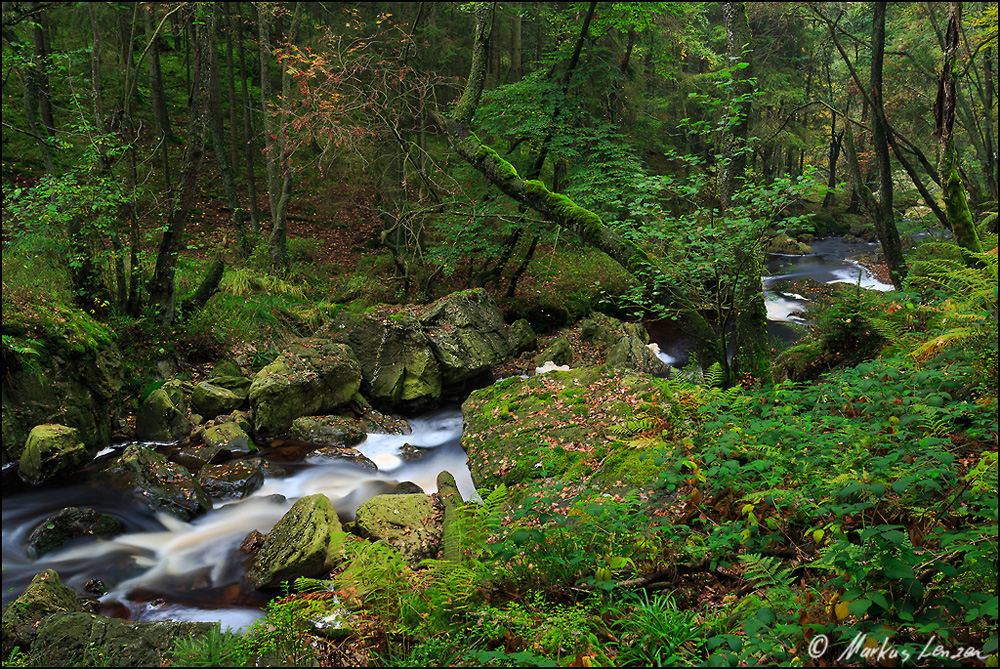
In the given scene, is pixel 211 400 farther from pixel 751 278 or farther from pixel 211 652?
pixel 751 278

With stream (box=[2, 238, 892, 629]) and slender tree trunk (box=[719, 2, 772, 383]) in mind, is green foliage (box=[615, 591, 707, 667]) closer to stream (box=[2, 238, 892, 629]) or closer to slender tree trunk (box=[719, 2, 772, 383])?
stream (box=[2, 238, 892, 629])

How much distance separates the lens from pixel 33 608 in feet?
14.8

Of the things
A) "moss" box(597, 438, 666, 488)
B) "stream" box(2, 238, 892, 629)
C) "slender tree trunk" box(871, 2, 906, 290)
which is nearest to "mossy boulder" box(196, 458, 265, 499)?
"stream" box(2, 238, 892, 629)

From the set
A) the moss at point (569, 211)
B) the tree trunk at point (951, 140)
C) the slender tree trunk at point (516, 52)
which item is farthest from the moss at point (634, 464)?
the slender tree trunk at point (516, 52)

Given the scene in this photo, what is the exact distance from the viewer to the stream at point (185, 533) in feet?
18.1

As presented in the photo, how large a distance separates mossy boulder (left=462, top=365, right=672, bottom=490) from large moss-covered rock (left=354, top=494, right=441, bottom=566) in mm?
738

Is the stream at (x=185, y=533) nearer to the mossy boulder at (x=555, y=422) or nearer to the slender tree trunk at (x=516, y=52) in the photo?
the mossy boulder at (x=555, y=422)

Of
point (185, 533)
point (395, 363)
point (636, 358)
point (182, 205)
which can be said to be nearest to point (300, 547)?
point (185, 533)

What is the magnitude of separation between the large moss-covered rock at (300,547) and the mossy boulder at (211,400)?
12.5 ft

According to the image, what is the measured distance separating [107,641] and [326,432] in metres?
5.38

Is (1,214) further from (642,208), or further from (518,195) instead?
(642,208)

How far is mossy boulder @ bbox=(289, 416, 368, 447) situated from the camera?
905 cm

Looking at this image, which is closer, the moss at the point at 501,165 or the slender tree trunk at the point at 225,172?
the moss at the point at 501,165

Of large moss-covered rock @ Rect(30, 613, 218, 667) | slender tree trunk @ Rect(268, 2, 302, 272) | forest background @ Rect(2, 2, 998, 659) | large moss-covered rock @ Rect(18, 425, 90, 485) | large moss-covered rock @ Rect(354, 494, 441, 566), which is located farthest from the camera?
slender tree trunk @ Rect(268, 2, 302, 272)
